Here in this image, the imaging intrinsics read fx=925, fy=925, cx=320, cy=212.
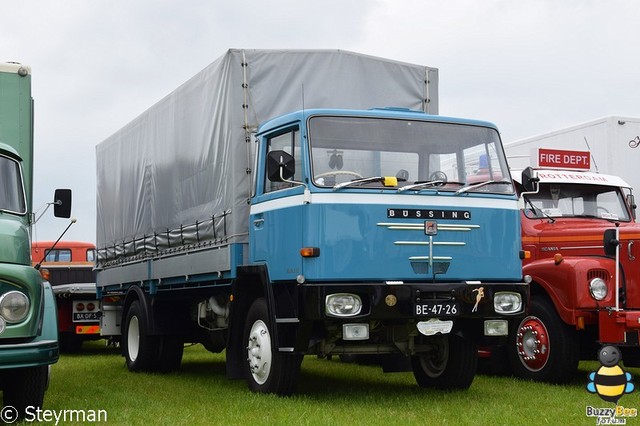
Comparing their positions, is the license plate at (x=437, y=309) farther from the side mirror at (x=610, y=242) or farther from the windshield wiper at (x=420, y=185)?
the side mirror at (x=610, y=242)

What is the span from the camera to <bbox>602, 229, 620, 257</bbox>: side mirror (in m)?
9.92

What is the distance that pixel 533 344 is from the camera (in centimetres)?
1080

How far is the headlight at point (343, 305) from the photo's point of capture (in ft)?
27.1

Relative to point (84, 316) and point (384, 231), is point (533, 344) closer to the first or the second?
point (384, 231)

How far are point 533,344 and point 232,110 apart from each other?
4413 mm

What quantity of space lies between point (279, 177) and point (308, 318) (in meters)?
1.33

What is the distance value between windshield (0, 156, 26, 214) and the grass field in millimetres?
1888

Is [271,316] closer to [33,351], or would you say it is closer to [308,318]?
[308,318]

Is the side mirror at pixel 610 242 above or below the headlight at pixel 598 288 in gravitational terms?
above

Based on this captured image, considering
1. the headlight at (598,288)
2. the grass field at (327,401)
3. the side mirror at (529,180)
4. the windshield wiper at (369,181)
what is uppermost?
the side mirror at (529,180)

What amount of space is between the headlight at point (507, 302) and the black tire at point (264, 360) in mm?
1969

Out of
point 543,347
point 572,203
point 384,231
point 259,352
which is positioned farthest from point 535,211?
point 259,352

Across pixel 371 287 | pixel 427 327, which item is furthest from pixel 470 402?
pixel 371 287

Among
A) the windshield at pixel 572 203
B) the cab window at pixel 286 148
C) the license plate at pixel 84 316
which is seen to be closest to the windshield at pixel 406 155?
the cab window at pixel 286 148
